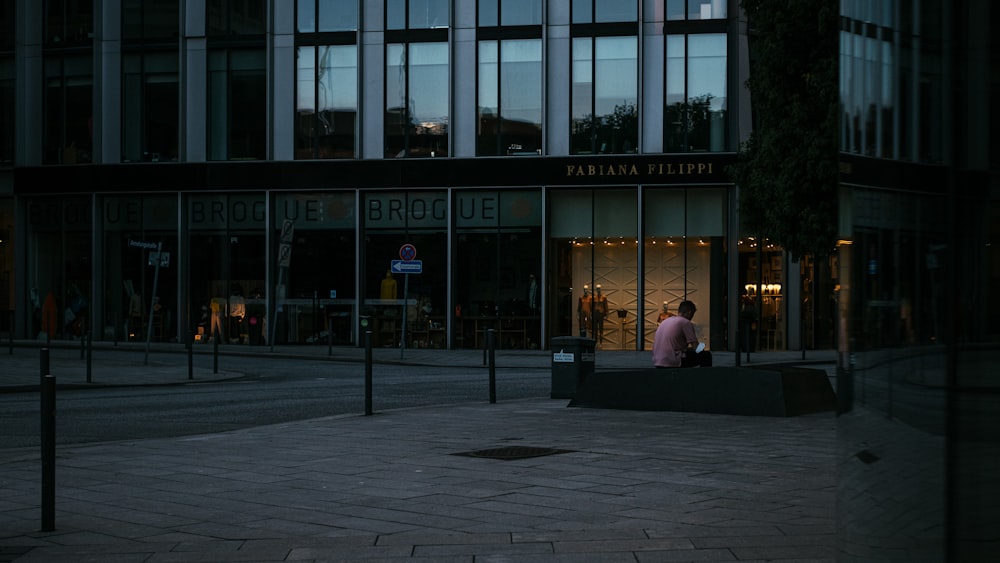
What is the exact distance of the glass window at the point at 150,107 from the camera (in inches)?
1485

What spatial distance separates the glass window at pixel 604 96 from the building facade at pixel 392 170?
57 mm

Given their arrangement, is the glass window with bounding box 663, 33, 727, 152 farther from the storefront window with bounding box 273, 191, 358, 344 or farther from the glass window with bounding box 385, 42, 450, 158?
the storefront window with bounding box 273, 191, 358, 344

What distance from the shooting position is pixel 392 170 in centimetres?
3666

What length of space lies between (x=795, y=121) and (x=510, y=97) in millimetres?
10152

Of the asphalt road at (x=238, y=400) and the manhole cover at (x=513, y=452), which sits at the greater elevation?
the manhole cover at (x=513, y=452)

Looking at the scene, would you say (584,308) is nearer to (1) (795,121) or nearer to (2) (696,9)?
(2) (696,9)

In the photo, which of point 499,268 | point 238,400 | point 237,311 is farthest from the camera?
point 237,311

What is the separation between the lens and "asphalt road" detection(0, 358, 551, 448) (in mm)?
13750

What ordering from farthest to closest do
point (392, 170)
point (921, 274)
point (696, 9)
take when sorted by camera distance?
point (392, 170) < point (696, 9) < point (921, 274)

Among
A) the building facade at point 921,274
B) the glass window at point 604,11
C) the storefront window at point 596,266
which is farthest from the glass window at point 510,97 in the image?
the building facade at point 921,274

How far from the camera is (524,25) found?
35750 millimetres

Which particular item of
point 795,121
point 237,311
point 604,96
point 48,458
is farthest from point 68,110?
point 48,458

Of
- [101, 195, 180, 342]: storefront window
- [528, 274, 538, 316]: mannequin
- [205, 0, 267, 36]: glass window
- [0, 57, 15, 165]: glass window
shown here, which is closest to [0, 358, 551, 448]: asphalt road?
[528, 274, 538, 316]: mannequin

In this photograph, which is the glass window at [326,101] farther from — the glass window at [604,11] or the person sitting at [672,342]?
the person sitting at [672,342]
